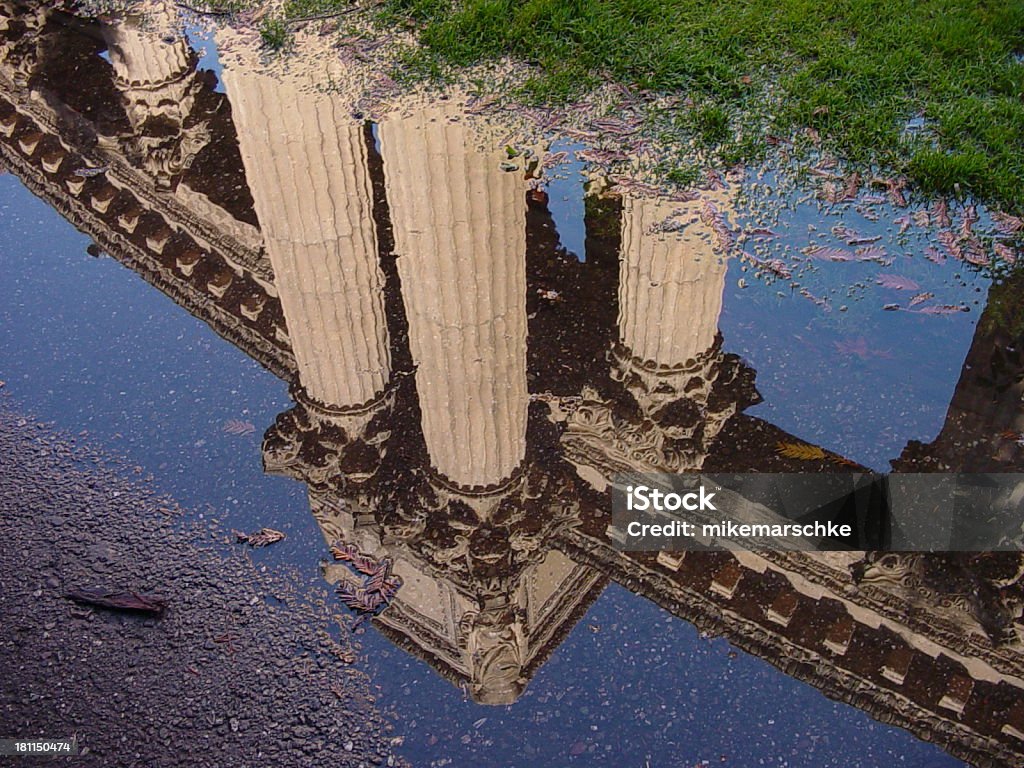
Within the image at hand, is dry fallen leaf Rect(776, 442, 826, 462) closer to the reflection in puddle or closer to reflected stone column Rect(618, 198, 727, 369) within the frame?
the reflection in puddle

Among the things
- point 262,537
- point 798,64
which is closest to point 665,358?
point 262,537

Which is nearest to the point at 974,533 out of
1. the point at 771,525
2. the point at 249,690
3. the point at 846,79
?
the point at 771,525

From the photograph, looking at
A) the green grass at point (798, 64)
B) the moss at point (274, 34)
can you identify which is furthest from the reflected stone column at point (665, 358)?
the moss at point (274, 34)

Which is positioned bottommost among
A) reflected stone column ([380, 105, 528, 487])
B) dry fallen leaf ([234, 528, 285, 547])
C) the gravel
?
the gravel

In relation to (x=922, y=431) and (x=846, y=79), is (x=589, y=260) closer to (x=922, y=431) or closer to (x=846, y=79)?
(x=922, y=431)

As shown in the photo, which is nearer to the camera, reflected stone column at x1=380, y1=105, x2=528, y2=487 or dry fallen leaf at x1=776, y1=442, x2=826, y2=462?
dry fallen leaf at x1=776, y1=442, x2=826, y2=462

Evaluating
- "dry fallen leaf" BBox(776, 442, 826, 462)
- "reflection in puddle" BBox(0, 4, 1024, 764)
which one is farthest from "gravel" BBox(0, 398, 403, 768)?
"dry fallen leaf" BBox(776, 442, 826, 462)

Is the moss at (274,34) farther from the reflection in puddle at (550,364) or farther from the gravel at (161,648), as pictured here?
the gravel at (161,648)
